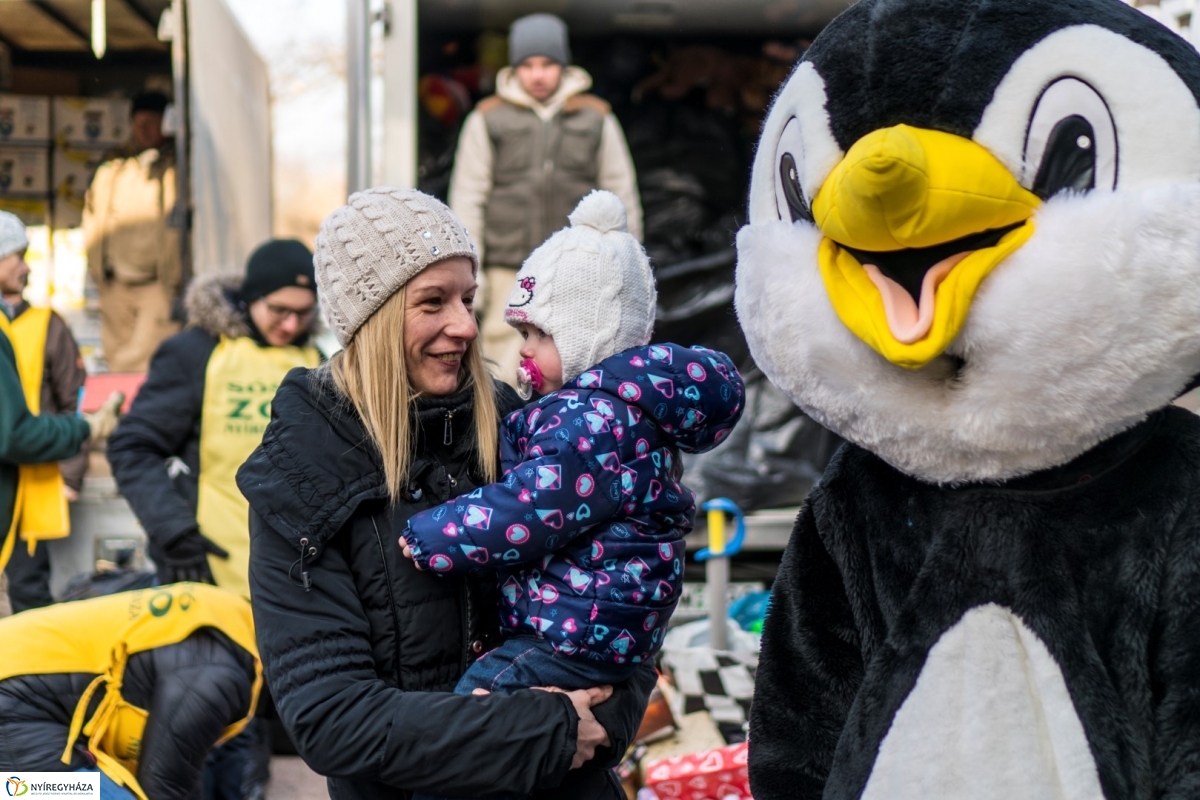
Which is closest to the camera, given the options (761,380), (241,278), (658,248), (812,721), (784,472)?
(812,721)

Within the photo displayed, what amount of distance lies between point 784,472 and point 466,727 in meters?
3.38

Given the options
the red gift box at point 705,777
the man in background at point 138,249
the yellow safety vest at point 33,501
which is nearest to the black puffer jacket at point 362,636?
the red gift box at point 705,777

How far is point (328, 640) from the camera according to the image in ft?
5.17

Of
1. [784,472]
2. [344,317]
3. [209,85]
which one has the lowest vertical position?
[784,472]

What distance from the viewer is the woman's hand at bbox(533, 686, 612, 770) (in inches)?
65.1

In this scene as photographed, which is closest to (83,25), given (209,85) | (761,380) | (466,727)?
(209,85)

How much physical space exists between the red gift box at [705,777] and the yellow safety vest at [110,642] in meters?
1.01

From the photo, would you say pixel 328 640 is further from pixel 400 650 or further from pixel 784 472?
pixel 784 472

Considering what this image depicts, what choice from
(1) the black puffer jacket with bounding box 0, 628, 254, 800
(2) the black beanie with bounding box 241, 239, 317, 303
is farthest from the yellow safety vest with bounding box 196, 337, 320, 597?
(1) the black puffer jacket with bounding box 0, 628, 254, 800

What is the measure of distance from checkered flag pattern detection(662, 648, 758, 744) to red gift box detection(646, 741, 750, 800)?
0.32 m

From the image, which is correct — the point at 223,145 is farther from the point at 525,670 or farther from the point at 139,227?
the point at 525,670

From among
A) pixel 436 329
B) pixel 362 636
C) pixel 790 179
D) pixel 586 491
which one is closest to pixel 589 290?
pixel 436 329

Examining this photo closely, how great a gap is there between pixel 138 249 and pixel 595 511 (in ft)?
18.3

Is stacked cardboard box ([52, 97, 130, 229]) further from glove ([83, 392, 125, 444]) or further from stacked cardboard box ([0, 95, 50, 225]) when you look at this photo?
glove ([83, 392, 125, 444])
